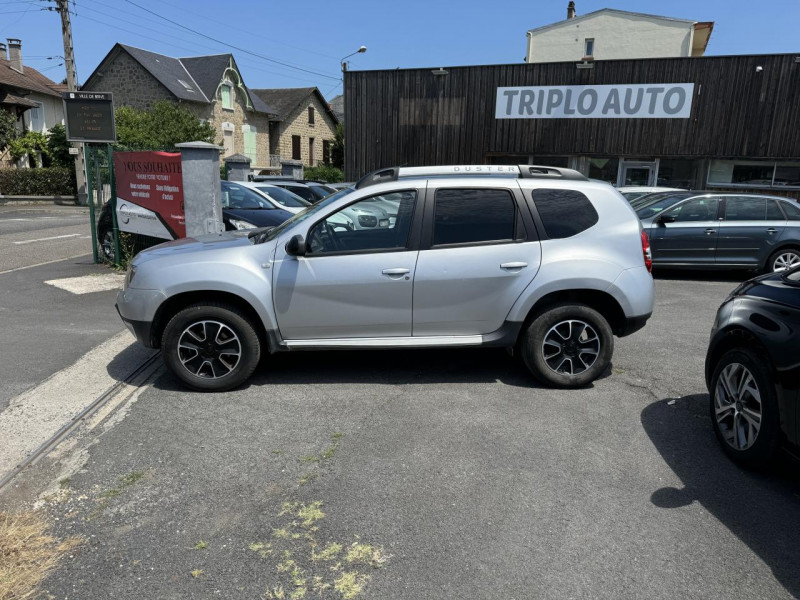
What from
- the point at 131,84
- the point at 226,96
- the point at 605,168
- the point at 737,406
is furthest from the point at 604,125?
the point at 131,84

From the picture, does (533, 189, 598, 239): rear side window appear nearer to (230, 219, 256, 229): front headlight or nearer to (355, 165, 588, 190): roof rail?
(355, 165, 588, 190): roof rail

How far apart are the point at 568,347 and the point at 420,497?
7.10 feet

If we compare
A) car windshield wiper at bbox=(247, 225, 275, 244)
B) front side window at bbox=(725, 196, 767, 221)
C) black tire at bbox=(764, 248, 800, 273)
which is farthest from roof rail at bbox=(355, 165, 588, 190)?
black tire at bbox=(764, 248, 800, 273)

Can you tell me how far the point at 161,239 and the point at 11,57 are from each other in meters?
40.9

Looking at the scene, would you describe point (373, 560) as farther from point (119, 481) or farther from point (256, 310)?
point (256, 310)

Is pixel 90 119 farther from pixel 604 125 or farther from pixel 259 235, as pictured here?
pixel 604 125

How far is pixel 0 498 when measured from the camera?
3.29m

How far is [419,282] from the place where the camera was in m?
4.71

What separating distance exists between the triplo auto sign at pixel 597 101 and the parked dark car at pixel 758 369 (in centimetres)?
1767

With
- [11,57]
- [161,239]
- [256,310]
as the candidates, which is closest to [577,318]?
[256,310]

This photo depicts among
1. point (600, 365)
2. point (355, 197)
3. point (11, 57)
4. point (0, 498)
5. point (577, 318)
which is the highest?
point (11, 57)

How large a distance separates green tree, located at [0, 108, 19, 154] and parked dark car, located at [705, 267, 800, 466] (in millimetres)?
33400

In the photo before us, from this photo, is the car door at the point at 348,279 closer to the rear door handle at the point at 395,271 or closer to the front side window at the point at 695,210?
the rear door handle at the point at 395,271

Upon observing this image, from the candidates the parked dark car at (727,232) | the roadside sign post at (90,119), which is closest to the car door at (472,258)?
the parked dark car at (727,232)
